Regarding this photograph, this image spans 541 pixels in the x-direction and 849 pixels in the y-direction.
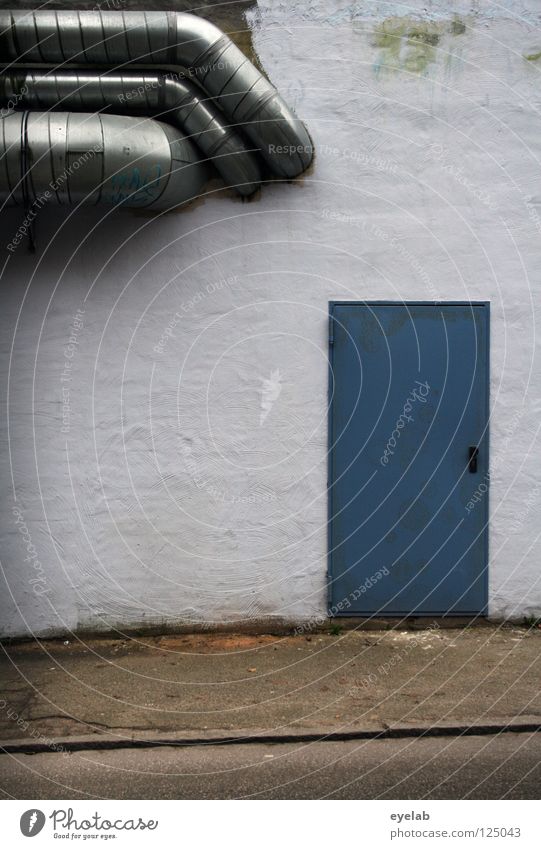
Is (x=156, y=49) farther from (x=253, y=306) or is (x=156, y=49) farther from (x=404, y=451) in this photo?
(x=404, y=451)

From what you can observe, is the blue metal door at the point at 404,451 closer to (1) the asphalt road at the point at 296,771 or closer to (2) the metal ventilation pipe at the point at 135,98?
(2) the metal ventilation pipe at the point at 135,98

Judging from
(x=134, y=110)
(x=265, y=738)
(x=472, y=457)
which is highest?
(x=134, y=110)

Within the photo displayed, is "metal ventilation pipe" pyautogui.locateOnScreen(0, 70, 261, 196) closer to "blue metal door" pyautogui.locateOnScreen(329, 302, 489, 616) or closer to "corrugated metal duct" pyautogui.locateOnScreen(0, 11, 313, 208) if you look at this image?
"corrugated metal duct" pyautogui.locateOnScreen(0, 11, 313, 208)

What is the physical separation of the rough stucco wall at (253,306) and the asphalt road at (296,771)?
1984 mm

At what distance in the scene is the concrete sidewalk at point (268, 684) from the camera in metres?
5.69

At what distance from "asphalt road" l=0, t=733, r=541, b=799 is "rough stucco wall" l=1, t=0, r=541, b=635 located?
198 cm

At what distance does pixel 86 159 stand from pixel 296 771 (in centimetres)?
Answer: 395

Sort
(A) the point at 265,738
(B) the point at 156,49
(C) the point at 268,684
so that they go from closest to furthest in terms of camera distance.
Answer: (A) the point at 265,738
(C) the point at 268,684
(B) the point at 156,49

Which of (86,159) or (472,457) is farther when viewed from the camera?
(472,457)

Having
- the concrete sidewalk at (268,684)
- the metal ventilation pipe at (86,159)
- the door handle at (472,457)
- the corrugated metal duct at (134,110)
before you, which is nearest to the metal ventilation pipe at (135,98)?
the corrugated metal duct at (134,110)

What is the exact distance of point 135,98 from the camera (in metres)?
6.94

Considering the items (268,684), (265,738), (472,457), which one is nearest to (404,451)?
(472,457)

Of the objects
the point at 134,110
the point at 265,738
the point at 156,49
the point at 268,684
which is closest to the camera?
the point at 265,738

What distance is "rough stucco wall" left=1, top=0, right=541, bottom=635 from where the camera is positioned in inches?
284
